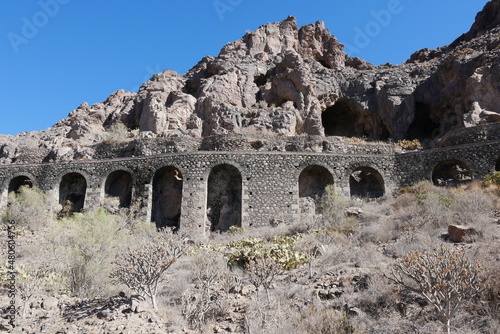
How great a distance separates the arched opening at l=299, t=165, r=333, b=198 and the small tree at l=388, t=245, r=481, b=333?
47.0 ft

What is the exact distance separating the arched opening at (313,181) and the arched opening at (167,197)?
732 cm

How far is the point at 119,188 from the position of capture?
21312 millimetres

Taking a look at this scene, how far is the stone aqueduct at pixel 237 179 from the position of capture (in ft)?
61.9

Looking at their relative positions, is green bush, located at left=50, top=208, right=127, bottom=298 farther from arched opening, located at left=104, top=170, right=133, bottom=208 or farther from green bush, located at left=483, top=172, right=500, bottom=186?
green bush, located at left=483, top=172, right=500, bottom=186

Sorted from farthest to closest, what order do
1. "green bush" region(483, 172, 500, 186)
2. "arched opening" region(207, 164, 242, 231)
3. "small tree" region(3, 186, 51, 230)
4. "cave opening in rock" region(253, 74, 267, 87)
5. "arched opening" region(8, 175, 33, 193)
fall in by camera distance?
1. "cave opening in rock" region(253, 74, 267, 87)
2. "arched opening" region(8, 175, 33, 193)
3. "arched opening" region(207, 164, 242, 231)
4. "small tree" region(3, 186, 51, 230)
5. "green bush" region(483, 172, 500, 186)

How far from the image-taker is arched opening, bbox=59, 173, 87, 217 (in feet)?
68.0

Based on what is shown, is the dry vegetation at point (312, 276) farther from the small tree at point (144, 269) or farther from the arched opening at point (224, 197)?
the arched opening at point (224, 197)

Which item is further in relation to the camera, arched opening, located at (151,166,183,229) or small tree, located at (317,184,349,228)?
arched opening, located at (151,166,183,229)

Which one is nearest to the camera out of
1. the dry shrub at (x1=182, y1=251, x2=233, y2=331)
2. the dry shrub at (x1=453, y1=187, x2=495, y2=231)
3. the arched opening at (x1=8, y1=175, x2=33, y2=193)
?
the dry shrub at (x1=182, y1=251, x2=233, y2=331)

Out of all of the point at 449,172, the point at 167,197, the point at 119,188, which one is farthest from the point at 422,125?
the point at 119,188

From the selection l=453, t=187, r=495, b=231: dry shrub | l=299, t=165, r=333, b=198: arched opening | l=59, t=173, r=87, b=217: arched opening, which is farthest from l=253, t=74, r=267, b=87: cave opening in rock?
l=453, t=187, r=495, b=231: dry shrub

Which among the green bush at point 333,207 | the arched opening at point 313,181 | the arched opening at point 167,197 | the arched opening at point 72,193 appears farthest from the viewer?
the arched opening at point 72,193

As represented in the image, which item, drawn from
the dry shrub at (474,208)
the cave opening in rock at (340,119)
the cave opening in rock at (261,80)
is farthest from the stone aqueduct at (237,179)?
the cave opening in rock at (261,80)

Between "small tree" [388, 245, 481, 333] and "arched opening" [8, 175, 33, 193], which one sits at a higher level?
"arched opening" [8, 175, 33, 193]
